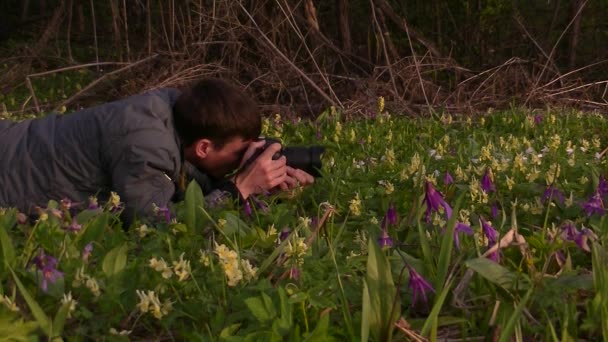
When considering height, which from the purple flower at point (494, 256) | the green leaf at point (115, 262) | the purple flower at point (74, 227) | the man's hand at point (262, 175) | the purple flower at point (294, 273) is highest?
the purple flower at point (494, 256)

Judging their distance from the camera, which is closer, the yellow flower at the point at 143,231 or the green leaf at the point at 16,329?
the green leaf at the point at 16,329

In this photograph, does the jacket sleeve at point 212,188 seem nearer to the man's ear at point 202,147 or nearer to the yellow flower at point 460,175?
the man's ear at point 202,147

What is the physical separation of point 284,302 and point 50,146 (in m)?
1.94

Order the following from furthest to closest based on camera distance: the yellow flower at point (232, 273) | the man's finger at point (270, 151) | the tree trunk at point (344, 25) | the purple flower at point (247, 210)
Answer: the tree trunk at point (344, 25) < the man's finger at point (270, 151) < the purple flower at point (247, 210) < the yellow flower at point (232, 273)

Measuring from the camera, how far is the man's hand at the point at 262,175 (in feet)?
11.5

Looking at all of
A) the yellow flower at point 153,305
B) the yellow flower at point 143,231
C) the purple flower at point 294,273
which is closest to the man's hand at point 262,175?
the yellow flower at point 143,231

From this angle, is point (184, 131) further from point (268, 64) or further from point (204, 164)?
point (268, 64)

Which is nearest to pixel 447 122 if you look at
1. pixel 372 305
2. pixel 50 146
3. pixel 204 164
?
pixel 204 164

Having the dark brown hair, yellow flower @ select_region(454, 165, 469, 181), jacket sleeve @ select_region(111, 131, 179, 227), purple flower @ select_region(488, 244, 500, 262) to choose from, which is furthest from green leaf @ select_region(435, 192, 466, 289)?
the dark brown hair

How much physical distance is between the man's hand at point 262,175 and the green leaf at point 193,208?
698 mm

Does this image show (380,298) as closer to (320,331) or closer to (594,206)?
(320,331)

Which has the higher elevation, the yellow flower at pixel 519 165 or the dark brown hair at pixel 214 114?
the dark brown hair at pixel 214 114

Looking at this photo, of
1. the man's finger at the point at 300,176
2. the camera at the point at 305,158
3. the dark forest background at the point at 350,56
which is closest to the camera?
the man's finger at the point at 300,176

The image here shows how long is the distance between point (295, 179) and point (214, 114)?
1.40ft
